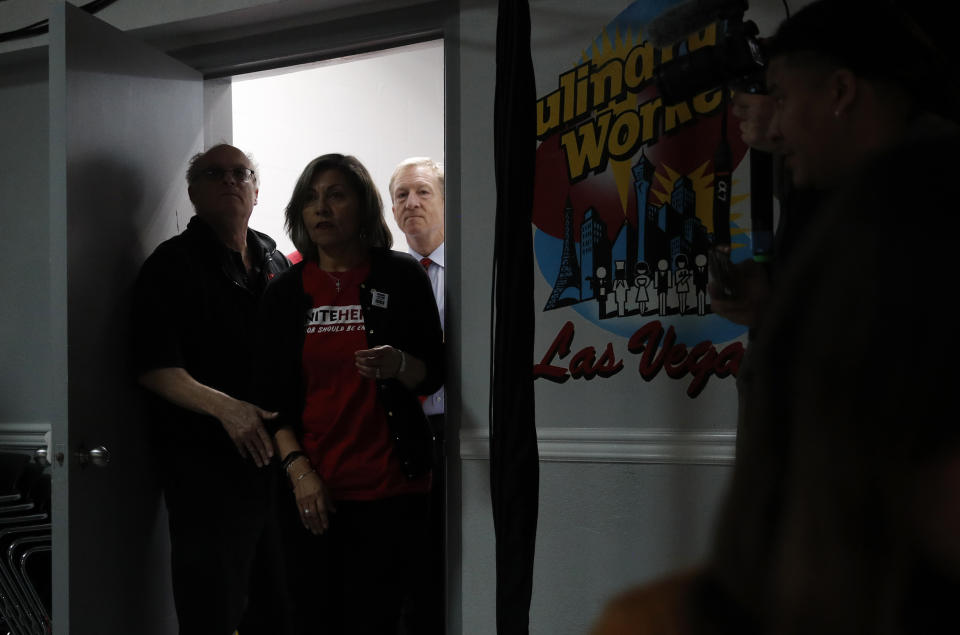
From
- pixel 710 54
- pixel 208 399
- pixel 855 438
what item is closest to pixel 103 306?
pixel 208 399

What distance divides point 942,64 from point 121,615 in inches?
93.3

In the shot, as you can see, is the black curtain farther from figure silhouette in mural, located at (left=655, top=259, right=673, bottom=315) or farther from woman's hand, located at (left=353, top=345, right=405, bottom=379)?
figure silhouette in mural, located at (left=655, top=259, right=673, bottom=315)

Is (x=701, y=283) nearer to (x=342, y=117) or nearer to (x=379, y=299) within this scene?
(x=379, y=299)

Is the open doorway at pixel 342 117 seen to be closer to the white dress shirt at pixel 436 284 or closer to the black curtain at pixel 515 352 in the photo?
the white dress shirt at pixel 436 284

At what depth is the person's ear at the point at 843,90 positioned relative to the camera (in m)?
1.43

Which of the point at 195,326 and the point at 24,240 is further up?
the point at 24,240

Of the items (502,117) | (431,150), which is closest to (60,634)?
(502,117)

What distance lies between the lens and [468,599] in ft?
8.34

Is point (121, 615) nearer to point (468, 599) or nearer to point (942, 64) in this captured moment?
point (468, 599)

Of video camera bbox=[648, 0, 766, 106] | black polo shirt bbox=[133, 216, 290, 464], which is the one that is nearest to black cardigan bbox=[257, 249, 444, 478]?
black polo shirt bbox=[133, 216, 290, 464]

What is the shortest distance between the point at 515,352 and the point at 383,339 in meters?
0.51

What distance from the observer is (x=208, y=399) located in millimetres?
2422

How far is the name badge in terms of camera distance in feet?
7.83

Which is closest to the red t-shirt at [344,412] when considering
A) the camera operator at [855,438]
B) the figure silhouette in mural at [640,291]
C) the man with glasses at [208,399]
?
the man with glasses at [208,399]
